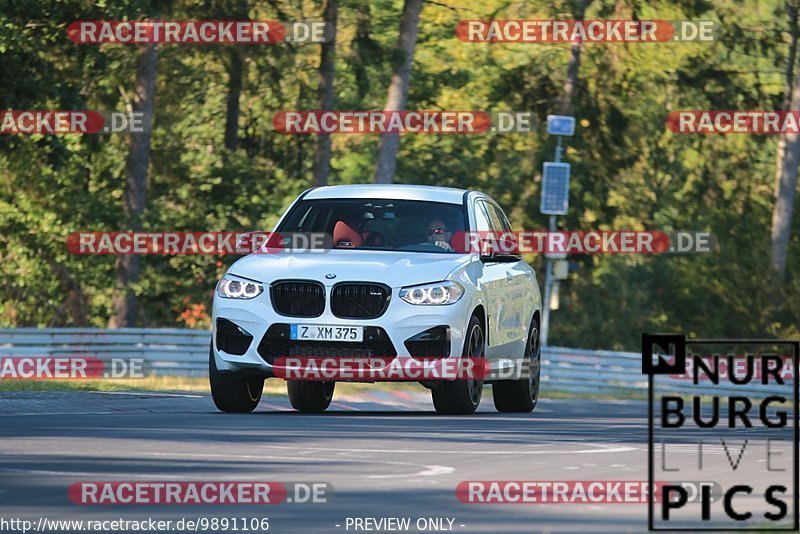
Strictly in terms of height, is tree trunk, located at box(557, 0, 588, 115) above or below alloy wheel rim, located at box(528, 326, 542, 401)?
above

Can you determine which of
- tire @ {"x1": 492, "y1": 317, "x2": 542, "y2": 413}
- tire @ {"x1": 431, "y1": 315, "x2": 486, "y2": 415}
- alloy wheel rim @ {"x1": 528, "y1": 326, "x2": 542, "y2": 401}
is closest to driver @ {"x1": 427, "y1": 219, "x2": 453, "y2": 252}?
tire @ {"x1": 431, "y1": 315, "x2": 486, "y2": 415}

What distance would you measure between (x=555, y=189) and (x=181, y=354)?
8.13 meters

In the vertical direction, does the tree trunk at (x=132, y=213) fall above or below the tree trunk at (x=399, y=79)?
below

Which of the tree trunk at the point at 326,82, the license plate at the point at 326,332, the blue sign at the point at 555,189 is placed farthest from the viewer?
the tree trunk at the point at 326,82

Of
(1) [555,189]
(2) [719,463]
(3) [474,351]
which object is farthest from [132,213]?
(2) [719,463]

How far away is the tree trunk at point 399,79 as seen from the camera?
136 feet

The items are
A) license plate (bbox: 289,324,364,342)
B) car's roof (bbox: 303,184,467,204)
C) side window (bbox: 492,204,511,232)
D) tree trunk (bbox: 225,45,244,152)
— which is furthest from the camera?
tree trunk (bbox: 225,45,244,152)

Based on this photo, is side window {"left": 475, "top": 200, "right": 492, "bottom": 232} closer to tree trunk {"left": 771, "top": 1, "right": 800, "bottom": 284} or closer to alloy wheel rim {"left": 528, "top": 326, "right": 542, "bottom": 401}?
alloy wheel rim {"left": 528, "top": 326, "right": 542, "bottom": 401}

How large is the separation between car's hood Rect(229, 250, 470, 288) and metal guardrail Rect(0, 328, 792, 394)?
20.4m

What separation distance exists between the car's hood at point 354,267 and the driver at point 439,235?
35 centimetres

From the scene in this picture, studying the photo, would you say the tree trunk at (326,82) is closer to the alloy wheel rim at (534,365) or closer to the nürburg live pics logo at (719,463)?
the alloy wheel rim at (534,365)

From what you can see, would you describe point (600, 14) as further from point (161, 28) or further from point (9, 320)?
point (9, 320)

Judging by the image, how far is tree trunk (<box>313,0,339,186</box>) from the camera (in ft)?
148

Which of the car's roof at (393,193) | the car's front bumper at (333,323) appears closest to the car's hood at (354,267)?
the car's front bumper at (333,323)
